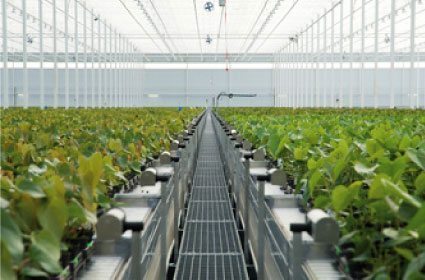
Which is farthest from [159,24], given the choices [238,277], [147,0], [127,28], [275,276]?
[275,276]

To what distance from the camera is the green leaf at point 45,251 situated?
144cm

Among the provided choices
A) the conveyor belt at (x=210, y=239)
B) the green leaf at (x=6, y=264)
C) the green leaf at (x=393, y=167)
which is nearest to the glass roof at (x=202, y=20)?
the conveyor belt at (x=210, y=239)

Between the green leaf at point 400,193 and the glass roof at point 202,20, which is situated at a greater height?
the glass roof at point 202,20

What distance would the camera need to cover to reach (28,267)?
4.83ft

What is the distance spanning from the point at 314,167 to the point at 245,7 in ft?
90.0

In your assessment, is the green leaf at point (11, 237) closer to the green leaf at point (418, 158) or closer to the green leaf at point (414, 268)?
the green leaf at point (414, 268)

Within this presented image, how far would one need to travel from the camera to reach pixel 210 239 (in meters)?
7.52

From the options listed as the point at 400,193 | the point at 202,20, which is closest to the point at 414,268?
the point at 400,193

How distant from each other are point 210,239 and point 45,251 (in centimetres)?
617

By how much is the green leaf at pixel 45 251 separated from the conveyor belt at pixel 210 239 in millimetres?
4577

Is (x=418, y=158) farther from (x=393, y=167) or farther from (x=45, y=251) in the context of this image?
(x=45, y=251)

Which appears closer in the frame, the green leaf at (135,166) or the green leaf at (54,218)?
the green leaf at (54,218)

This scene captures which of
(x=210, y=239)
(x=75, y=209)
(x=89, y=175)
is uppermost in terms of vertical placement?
(x=89, y=175)

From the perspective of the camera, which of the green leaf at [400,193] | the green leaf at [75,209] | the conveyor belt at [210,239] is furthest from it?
the conveyor belt at [210,239]
